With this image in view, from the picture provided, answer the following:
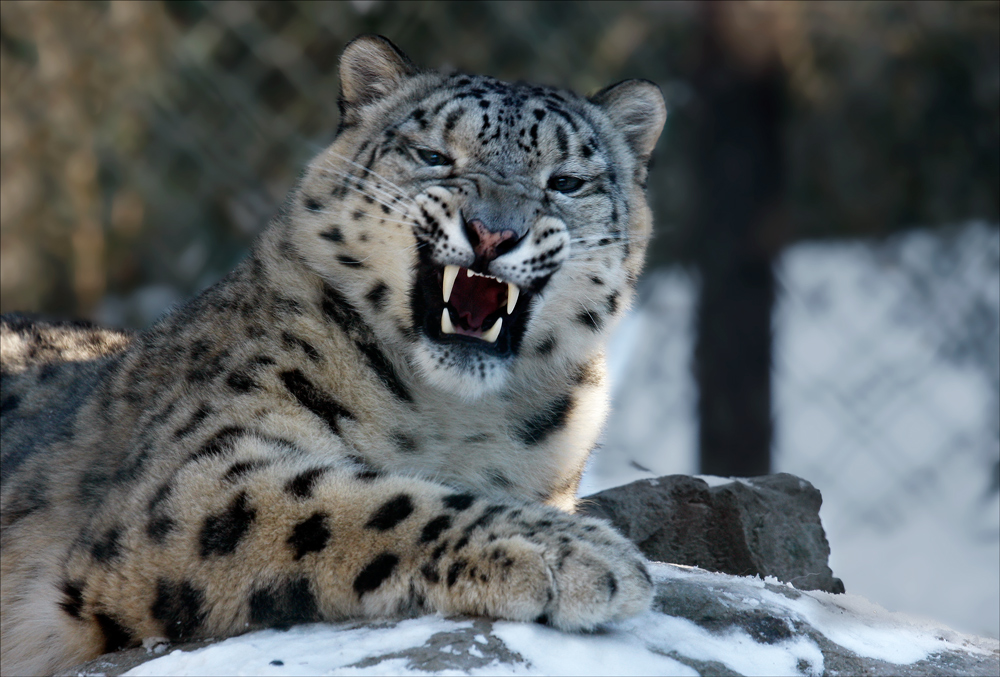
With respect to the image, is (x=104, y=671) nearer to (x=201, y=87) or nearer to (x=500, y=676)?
(x=500, y=676)

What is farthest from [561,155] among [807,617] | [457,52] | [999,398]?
[457,52]

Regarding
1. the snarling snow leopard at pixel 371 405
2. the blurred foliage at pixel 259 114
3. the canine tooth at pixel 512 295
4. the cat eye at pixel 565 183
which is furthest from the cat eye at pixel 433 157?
the blurred foliage at pixel 259 114

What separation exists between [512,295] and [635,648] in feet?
2.50

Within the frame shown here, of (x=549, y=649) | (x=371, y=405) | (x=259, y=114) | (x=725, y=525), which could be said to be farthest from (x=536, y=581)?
(x=259, y=114)

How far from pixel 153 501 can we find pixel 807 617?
1.13 meters

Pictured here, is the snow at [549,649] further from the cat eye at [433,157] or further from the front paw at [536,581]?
the cat eye at [433,157]

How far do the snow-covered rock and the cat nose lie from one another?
673mm

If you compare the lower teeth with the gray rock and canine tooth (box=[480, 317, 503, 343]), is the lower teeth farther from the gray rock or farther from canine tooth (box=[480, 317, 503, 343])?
the gray rock

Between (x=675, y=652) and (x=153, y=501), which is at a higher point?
(x=153, y=501)

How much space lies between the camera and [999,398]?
3600 millimetres

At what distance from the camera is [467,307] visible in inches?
86.5

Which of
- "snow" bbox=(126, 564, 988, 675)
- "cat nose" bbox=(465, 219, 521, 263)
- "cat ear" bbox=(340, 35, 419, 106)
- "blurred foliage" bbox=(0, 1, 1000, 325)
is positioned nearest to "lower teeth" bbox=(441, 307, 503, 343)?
"cat nose" bbox=(465, 219, 521, 263)

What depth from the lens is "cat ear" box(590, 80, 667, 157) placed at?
2754mm

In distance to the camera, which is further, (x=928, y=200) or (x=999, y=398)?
(x=928, y=200)
